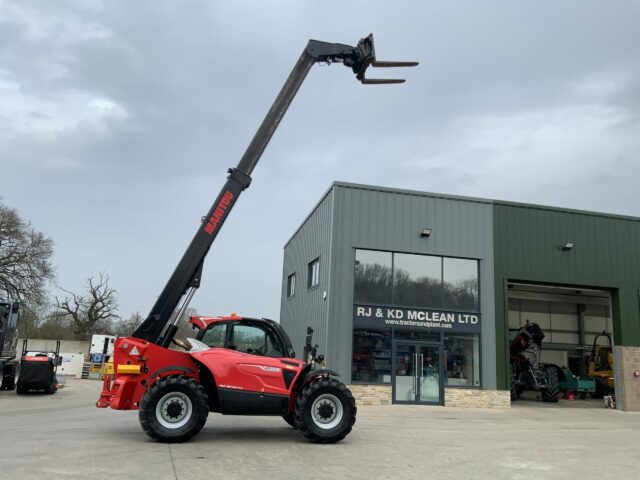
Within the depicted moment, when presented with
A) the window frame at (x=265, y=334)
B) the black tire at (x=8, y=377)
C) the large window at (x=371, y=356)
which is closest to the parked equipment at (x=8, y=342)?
the black tire at (x=8, y=377)

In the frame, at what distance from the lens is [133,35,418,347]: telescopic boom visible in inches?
382

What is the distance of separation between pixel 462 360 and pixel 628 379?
6.50 m

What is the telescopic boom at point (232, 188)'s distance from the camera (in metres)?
9.70

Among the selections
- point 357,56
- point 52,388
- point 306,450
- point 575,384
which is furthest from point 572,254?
point 52,388

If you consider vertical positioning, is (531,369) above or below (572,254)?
below

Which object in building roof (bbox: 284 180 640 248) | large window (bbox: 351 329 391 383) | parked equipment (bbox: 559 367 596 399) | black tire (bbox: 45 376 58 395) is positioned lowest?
black tire (bbox: 45 376 58 395)

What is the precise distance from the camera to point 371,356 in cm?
1827

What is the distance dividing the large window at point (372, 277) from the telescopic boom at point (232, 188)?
856 cm

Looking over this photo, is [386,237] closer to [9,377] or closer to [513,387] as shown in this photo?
[513,387]

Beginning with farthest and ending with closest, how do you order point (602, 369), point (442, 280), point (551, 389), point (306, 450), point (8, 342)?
A: point (602, 369) < point (551, 389) < point (8, 342) < point (442, 280) < point (306, 450)

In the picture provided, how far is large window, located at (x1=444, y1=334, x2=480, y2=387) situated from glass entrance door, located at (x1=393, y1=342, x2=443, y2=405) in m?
0.42

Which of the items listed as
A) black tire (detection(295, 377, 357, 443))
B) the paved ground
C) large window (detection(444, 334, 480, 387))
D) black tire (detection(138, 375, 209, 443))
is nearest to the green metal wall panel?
large window (detection(444, 334, 480, 387))

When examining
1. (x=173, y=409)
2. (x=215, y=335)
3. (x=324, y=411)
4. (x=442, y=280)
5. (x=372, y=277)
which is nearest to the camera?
(x=173, y=409)

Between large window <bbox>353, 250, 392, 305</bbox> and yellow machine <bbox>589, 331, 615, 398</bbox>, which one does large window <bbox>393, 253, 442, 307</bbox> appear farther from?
yellow machine <bbox>589, 331, 615, 398</bbox>
